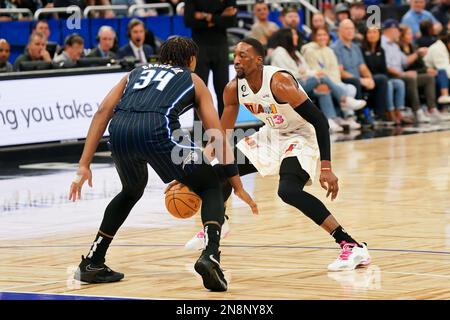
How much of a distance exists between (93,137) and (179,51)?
0.78 m

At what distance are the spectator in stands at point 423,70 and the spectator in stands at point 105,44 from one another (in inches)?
228

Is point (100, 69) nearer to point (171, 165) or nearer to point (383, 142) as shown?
point (383, 142)

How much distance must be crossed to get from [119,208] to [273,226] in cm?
276

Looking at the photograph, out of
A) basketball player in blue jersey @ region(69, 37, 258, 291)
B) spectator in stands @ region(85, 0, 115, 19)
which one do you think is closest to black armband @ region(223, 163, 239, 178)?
basketball player in blue jersey @ region(69, 37, 258, 291)

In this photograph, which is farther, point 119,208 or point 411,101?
point 411,101

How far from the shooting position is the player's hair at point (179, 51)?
26.5 ft

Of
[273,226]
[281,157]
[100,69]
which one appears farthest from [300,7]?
[281,157]

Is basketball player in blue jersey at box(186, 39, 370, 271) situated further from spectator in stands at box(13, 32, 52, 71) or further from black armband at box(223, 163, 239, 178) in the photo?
spectator in stands at box(13, 32, 52, 71)

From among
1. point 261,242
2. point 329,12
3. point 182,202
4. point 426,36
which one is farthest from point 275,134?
point 329,12

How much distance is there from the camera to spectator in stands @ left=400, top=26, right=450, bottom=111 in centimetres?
2130

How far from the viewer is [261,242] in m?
9.80

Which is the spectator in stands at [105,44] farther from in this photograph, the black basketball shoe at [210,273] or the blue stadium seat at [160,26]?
the black basketball shoe at [210,273]

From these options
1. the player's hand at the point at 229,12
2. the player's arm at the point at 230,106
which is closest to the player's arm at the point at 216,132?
the player's arm at the point at 230,106

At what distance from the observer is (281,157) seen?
355 inches
